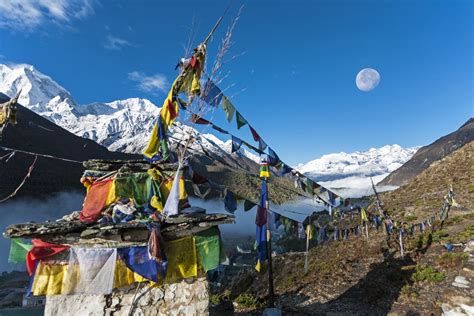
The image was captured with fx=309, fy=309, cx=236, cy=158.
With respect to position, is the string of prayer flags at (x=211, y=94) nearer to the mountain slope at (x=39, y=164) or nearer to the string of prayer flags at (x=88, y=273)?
the string of prayer flags at (x=88, y=273)

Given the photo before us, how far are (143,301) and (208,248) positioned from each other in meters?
1.63

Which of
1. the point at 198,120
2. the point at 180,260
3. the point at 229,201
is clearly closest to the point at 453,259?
the point at 229,201

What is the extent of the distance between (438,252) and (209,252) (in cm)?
1502

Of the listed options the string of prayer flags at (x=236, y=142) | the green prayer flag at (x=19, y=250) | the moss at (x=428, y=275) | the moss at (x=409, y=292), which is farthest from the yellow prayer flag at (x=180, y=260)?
the moss at (x=428, y=275)

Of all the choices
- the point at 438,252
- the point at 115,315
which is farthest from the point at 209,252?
the point at 438,252

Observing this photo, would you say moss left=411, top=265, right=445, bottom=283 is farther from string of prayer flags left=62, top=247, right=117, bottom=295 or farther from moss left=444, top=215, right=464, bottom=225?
string of prayer flags left=62, top=247, right=117, bottom=295

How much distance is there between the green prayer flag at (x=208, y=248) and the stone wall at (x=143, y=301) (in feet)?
1.23

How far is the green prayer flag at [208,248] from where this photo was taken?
6.49 meters

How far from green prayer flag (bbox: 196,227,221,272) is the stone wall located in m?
0.37

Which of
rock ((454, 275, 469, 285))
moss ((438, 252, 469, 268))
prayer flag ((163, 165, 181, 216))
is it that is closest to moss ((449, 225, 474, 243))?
moss ((438, 252, 469, 268))

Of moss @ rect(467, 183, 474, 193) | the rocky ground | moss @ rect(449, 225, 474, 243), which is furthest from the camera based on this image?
moss @ rect(467, 183, 474, 193)

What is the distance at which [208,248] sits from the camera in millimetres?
6605

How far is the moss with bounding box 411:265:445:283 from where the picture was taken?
513 inches

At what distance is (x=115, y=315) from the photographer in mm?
5980
